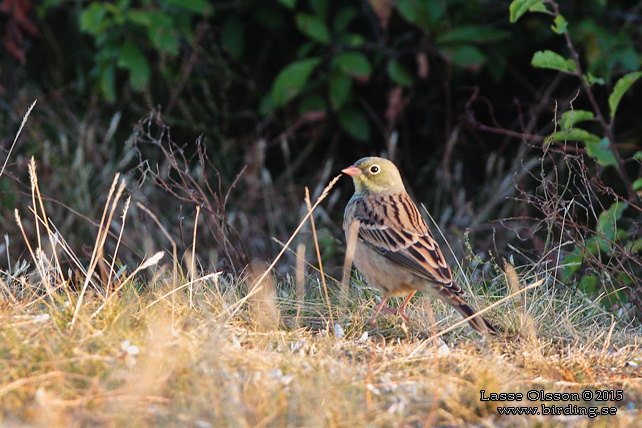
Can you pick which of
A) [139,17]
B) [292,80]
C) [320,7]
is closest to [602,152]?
[292,80]

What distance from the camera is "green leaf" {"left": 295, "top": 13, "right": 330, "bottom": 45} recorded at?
6.86 meters

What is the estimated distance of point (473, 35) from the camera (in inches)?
269

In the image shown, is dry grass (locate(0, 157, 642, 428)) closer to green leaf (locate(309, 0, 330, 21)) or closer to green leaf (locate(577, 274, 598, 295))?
green leaf (locate(577, 274, 598, 295))

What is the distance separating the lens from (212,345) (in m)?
3.22

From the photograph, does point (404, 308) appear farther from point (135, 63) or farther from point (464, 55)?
point (135, 63)

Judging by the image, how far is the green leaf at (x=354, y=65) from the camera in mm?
6766

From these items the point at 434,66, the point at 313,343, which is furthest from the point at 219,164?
the point at 313,343

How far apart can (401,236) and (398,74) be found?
256 centimetres

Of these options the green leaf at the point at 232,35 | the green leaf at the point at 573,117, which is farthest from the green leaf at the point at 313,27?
the green leaf at the point at 573,117

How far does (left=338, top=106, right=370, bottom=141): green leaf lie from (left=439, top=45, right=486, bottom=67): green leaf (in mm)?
1003

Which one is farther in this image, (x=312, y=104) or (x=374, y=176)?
(x=312, y=104)

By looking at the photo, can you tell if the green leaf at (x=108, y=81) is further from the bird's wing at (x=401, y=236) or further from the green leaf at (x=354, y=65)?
the bird's wing at (x=401, y=236)

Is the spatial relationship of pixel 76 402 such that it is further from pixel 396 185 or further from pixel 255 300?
pixel 396 185

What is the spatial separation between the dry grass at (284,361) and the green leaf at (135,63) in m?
2.81
